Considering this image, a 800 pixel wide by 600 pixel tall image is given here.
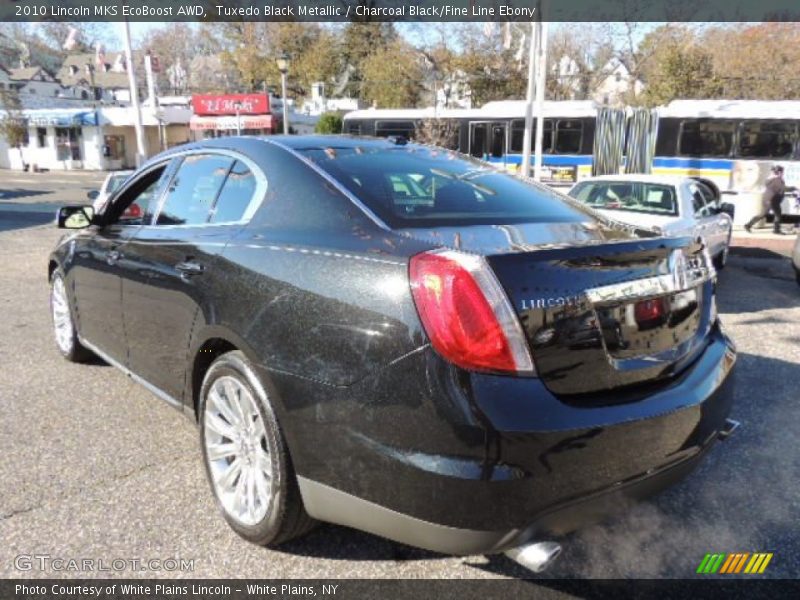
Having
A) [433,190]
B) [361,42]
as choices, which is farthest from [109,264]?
[361,42]

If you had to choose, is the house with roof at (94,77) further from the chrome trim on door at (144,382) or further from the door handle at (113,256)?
the door handle at (113,256)

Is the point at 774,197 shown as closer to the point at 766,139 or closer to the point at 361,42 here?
the point at 766,139

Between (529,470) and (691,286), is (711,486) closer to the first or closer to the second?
(691,286)

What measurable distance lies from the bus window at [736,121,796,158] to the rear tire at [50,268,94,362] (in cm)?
1812

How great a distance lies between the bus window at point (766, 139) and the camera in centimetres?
1703

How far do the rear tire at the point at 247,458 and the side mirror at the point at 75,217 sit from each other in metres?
2.13

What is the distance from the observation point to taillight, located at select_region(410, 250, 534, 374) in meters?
1.91

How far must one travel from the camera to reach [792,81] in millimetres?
34344

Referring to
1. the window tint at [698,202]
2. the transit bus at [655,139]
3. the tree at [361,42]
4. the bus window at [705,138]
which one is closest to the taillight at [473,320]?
the window tint at [698,202]

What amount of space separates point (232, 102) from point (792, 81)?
3373 cm

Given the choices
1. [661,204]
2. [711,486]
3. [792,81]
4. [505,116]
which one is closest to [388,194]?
[711,486]

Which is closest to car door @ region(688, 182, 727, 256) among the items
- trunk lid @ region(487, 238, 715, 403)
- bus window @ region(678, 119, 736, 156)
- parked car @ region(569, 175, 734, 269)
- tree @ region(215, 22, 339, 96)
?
parked car @ region(569, 175, 734, 269)

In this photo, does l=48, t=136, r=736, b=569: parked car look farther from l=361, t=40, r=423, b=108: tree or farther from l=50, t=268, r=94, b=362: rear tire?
l=361, t=40, r=423, b=108: tree

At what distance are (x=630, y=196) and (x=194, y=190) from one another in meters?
6.28
